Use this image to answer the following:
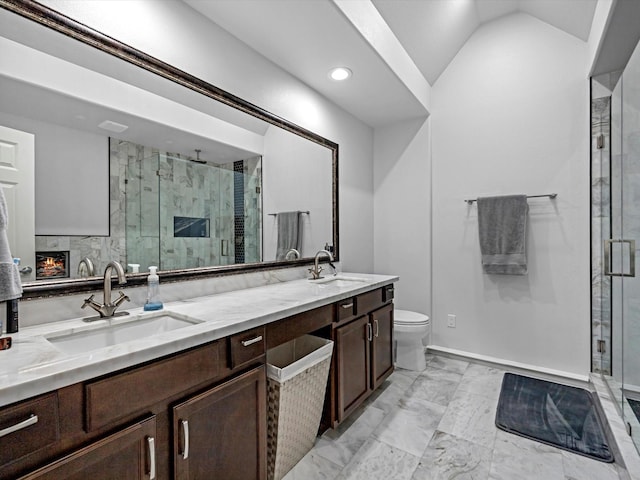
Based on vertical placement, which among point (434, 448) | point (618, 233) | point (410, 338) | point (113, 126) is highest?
point (113, 126)

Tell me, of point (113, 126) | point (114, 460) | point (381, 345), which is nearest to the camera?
point (114, 460)

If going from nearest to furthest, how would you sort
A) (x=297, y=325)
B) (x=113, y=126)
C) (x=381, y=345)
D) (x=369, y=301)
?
(x=113, y=126)
(x=297, y=325)
(x=369, y=301)
(x=381, y=345)

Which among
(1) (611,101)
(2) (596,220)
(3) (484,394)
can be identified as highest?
(1) (611,101)

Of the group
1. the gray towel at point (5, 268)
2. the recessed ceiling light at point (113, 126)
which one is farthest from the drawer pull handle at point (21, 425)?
the recessed ceiling light at point (113, 126)

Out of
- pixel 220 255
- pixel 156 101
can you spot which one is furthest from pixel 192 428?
pixel 156 101

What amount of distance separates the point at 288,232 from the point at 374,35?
4.67 ft

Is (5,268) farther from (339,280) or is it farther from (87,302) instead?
(339,280)

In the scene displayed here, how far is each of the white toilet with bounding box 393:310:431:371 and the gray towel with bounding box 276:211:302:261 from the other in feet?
3.54

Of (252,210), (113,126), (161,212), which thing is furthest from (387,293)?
(113,126)

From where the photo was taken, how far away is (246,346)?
4.27ft

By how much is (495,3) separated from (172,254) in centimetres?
315

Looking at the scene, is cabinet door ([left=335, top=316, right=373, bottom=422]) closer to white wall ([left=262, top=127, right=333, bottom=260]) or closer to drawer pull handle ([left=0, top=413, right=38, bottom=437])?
white wall ([left=262, top=127, right=333, bottom=260])

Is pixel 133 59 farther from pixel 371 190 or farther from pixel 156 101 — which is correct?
pixel 371 190

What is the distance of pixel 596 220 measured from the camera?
2.46 metres
